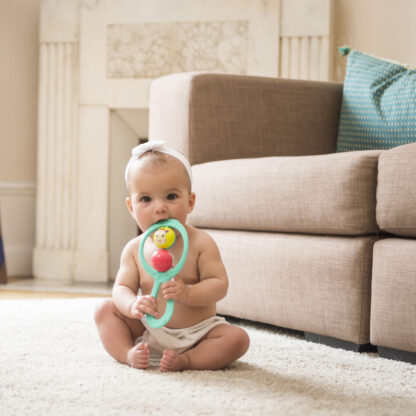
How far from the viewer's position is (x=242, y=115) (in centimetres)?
195

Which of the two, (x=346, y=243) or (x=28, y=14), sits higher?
(x=28, y=14)

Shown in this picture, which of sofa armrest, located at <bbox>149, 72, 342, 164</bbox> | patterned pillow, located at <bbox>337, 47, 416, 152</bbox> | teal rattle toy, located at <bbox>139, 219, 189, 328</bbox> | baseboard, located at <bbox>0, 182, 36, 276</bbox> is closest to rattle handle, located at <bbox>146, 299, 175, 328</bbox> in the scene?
teal rattle toy, located at <bbox>139, 219, 189, 328</bbox>

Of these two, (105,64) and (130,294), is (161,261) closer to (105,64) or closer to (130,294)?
(130,294)

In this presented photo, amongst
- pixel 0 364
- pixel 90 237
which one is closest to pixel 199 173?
pixel 0 364

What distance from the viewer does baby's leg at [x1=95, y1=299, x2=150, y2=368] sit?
1.18 m

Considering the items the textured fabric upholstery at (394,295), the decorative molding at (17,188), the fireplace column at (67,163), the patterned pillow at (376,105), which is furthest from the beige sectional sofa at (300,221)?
the decorative molding at (17,188)

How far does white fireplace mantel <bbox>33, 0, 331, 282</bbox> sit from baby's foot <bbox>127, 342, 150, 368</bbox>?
1886mm

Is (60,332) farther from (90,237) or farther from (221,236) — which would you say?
(90,237)

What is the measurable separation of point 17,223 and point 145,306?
7.36 ft

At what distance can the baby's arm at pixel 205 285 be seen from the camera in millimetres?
1083

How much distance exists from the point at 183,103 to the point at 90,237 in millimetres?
1314

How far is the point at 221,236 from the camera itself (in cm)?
170

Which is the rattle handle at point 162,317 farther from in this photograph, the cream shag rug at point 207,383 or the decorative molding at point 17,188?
the decorative molding at point 17,188

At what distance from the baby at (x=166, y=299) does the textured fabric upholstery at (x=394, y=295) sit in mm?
313
